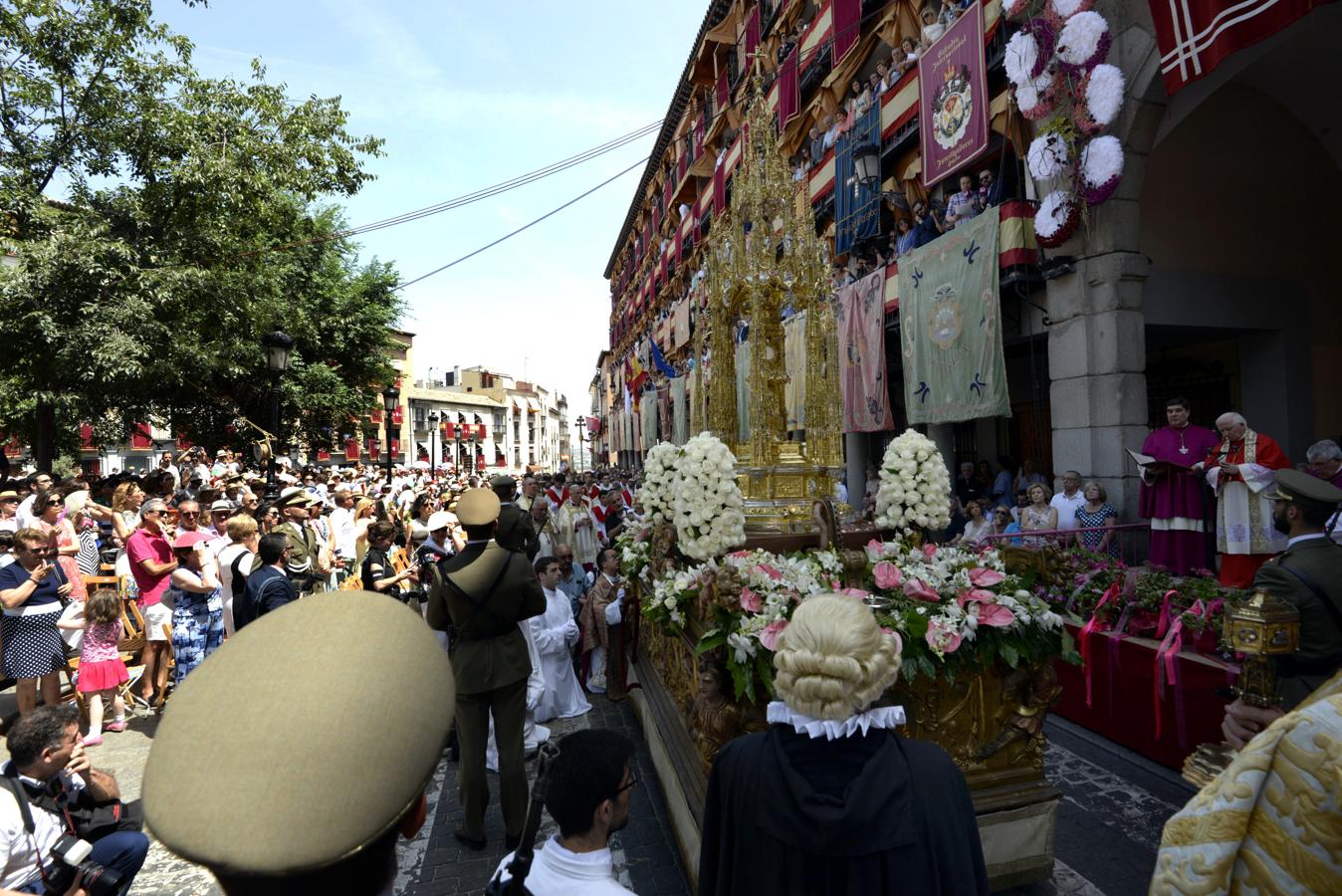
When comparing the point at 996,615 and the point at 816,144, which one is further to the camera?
the point at 816,144

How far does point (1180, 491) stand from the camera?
7.80 metres

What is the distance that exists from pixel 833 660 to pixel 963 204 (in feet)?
37.2

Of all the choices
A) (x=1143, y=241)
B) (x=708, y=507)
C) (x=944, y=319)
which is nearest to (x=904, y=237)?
(x=944, y=319)

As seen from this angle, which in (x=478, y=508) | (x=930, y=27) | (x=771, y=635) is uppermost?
(x=930, y=27)

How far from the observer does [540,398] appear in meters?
112

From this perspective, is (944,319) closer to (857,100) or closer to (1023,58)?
(1023,58)

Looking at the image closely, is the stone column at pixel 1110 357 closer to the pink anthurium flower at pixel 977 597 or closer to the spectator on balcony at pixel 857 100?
the pink anthurium flower at pixel 977 597

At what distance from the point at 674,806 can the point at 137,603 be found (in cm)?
690

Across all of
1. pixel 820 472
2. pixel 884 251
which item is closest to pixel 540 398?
pixel 884 251

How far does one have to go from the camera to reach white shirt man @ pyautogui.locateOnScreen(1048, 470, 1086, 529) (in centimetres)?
905

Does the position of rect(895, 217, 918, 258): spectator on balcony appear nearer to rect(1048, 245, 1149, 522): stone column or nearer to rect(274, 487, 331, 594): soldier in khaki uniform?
rect(1048, 245, 1149, 522): stone column

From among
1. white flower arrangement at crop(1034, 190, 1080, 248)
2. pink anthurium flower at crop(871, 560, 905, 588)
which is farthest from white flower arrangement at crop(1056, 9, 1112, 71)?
pink anthurium flower at crop(871, 560, 905, 588)

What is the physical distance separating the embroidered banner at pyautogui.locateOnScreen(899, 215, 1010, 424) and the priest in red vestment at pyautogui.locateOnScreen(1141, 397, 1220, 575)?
2451 millimetres

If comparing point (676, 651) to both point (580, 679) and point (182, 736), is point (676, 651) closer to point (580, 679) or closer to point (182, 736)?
point (580, 679)
